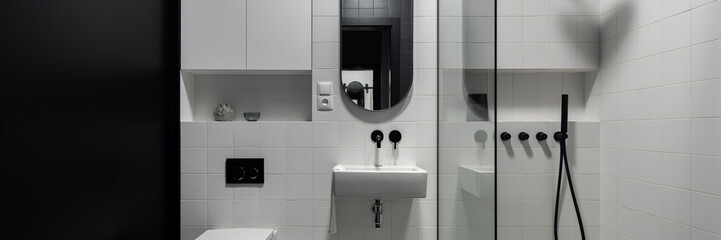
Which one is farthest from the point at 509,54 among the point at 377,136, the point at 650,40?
the point at 377,136

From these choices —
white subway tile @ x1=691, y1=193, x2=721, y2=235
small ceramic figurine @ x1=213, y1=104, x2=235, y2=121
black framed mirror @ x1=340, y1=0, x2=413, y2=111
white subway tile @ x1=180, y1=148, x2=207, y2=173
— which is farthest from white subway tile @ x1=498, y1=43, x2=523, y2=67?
white subway tile @ x1=180, y1=148, x2=207, y2=173

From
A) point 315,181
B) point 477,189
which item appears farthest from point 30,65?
point 477,189

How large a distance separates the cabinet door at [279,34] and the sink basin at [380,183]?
60 cm

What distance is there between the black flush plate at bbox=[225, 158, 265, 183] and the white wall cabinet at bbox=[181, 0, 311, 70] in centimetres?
46

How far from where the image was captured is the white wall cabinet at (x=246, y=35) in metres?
2.01

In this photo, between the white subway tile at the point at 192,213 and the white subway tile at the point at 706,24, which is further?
the white subway tile at the point at 192,213

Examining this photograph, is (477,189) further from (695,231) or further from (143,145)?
(143,145)

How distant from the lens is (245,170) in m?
2.02

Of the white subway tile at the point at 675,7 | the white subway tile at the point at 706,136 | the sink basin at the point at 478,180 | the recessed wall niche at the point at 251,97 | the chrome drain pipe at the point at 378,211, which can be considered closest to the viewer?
the white subway tile at the point at 706,136

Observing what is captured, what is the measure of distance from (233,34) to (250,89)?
0.31m

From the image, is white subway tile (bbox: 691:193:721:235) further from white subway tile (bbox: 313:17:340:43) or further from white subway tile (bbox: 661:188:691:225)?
white subway tile (bbox: 313:17:340:43)

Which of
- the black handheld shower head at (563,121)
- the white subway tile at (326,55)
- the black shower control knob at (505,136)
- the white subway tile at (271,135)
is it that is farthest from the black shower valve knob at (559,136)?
the white subway tile at (271,135)

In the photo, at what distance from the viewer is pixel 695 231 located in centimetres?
84

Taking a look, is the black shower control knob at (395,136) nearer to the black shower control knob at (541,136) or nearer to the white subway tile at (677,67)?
the black shower control knob at (541,136)
